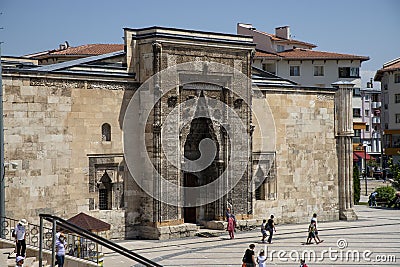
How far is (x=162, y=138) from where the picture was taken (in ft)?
97.2

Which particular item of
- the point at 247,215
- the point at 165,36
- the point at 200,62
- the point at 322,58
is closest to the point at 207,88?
the point at 200,62

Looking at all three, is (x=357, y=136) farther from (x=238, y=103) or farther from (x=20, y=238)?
(x=20, y=238)

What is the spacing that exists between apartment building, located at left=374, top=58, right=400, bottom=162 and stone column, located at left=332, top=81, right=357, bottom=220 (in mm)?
35248

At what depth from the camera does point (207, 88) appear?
31.3 metres

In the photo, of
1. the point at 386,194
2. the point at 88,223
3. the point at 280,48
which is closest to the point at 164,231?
the point at 88,223

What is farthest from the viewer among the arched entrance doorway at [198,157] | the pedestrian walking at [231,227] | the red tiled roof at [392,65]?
the red tiled roof at [392,65]

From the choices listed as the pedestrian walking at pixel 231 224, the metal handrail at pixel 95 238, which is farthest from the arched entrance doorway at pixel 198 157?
the metal handrail at pixel 95 238

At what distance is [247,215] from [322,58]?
117 feet

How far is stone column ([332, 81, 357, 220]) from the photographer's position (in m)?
36.6

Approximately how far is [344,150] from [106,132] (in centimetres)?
1327

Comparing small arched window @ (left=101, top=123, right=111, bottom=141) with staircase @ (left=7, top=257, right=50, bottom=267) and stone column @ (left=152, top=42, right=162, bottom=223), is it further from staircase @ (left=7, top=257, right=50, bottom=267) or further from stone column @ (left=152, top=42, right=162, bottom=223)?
staircase @ (left=7, top=257, right=50, bottom=267)

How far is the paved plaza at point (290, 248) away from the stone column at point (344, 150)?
2522 mm

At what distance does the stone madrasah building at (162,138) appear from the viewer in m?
26.5

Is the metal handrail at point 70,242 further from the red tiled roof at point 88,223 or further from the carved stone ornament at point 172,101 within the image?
the carved stone ornament at point 172,101
